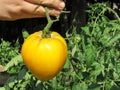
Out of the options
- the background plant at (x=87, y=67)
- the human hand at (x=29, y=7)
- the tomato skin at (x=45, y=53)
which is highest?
the human hand at (x=29, y=7)

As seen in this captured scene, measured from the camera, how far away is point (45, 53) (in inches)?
44.9

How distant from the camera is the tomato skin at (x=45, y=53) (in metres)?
1.13

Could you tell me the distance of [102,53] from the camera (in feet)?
5.90

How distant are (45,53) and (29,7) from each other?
0.50ft

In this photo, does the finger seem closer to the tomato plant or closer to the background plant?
the tomato plant

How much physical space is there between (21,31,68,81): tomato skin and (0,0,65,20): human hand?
0.09 m

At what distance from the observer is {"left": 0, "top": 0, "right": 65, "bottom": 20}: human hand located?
121 centimetres

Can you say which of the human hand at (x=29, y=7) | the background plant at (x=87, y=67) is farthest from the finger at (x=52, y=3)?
the background plant at (x=87, y=67)

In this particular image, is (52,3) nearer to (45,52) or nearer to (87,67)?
(45,52)

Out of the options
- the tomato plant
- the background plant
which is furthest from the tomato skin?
the background plant

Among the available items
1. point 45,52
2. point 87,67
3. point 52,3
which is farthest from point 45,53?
point 87,67

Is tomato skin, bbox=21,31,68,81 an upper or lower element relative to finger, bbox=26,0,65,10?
lower

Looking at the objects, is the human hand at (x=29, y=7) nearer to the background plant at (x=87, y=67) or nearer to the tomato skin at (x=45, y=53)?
the tomato skin at (x=45, y=53)

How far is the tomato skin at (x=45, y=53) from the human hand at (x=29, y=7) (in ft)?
0.30
